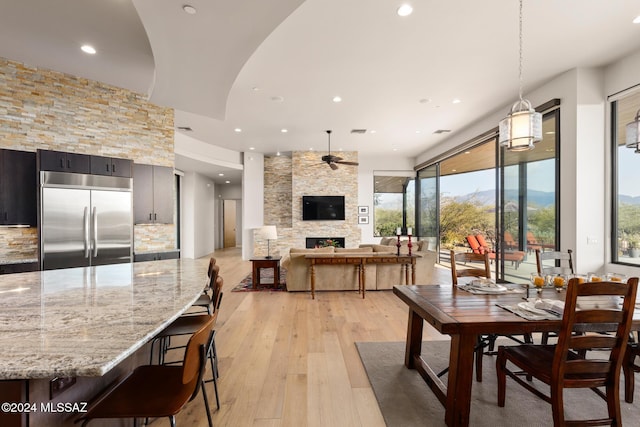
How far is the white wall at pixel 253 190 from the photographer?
9.25 meters

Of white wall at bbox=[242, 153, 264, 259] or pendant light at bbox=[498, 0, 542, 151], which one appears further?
white wall at bbox=[242, 153, 264, 259]

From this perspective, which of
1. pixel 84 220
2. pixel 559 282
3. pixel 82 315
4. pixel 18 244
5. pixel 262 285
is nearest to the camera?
pixel 82 315

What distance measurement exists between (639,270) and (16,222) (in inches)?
305

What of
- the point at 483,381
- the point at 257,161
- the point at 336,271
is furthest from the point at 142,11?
the point at 257,161

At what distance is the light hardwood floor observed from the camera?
197cm

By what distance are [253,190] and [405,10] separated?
7289 mm

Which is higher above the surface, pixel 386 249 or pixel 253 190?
pixel 253 190

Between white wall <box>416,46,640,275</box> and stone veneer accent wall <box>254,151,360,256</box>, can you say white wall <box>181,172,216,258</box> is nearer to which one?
stone veneer accent wall <box>254,151,360,256</box>

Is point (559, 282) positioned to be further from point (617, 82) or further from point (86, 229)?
point (86, 229)

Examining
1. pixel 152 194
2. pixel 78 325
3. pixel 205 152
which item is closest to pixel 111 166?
pixel 152 194

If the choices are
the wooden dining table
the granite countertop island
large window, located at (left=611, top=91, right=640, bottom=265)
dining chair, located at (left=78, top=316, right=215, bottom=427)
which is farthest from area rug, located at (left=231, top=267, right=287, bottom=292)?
large window, located at (left=611, top=91, right=640, bottom=265)

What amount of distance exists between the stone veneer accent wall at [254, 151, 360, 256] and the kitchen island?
6.63 meters

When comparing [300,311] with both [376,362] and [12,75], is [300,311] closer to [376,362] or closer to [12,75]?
[376,362]

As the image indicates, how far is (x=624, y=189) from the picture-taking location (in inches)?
148
